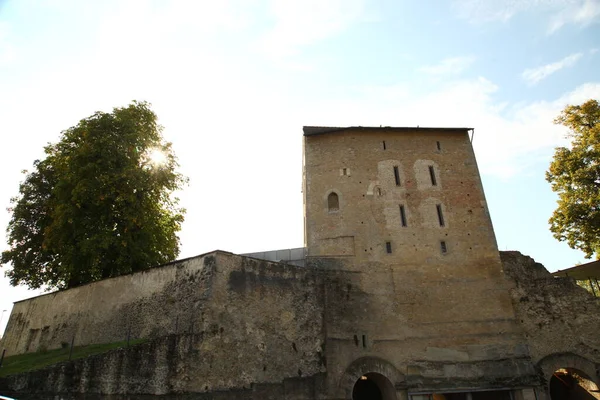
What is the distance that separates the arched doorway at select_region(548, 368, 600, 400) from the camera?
17172mm

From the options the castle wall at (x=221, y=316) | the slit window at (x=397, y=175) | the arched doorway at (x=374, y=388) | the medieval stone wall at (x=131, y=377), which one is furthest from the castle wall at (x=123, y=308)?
the slit window at (x=397, y=175)

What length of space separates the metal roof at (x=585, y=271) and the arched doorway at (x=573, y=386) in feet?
16.5

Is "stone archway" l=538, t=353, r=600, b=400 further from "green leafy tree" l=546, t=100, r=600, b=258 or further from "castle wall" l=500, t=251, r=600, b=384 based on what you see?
"green leafy tree" l=546, t=100, r=600, b=258

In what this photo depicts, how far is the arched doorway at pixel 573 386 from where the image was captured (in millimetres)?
17172

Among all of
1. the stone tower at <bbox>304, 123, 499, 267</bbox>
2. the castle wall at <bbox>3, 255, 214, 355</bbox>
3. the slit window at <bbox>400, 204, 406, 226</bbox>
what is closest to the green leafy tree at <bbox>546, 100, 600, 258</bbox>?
the stone tower at <bbox>304, 123, 499, 267</bbox>

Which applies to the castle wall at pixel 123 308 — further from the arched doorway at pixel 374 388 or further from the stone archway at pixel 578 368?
the stone archway at pixel 578 368

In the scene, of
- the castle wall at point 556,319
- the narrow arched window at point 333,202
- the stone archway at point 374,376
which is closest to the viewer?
the stone archway at point 374,376

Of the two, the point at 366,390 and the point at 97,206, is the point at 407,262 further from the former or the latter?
the point at 97,206

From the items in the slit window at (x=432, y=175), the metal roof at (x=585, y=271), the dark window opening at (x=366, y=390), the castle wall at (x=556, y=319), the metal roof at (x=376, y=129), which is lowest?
the dark window opening at (x=366, y=390)

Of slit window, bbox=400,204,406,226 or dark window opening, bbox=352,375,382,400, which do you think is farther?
slit window, bbox=400,204,406,226

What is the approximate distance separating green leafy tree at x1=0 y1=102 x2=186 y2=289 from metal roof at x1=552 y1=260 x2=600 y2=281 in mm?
22527

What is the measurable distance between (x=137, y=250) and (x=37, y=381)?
9097mm

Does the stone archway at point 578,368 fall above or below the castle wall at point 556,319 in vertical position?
below

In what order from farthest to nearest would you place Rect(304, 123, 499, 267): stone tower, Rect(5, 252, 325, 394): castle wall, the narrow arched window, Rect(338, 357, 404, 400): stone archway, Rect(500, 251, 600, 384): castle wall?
1. the narrow arched window
2. Rect(304, 123, 499, 267): stone tower
3. Rect(500, 251, 600, 384): castle wall
4. Rect(338, 357, 404, 400): stone archway
5. Rect(5, 252, 325, 394): castle wall
